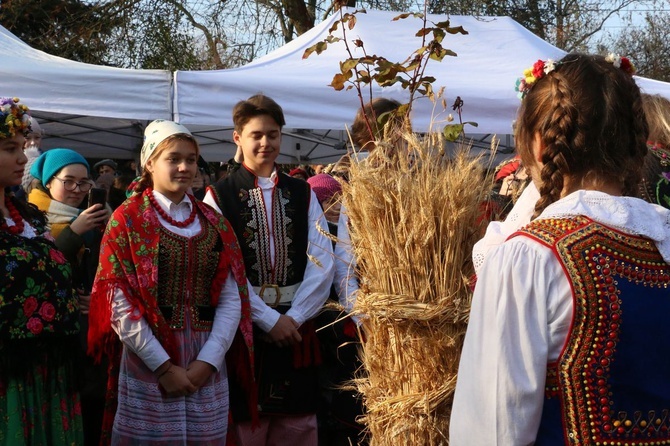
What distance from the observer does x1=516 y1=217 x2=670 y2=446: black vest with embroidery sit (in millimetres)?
1429

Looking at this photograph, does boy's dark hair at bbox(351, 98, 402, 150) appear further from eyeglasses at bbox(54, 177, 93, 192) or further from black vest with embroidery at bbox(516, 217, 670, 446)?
eyeglasses at bbox(54, 177, 93, 192)

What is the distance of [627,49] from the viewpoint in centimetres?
2086

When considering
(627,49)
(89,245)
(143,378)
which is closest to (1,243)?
(143,378)

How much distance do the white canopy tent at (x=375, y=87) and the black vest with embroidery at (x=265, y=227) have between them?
920mm

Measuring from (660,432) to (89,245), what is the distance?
2.75 meters

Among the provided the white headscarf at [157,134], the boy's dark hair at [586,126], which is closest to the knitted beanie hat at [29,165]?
the white headscarf at [157,134]

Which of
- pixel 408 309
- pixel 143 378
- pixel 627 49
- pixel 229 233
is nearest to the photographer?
pixel 408 309

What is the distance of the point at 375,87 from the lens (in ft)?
16.5

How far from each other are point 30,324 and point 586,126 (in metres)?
1.97

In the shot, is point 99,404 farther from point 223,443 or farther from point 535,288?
point 535,288

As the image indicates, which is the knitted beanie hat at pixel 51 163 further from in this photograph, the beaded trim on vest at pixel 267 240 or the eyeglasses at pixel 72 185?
the beaded trim on vest at pixel 267 240

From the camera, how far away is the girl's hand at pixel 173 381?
2.93 m

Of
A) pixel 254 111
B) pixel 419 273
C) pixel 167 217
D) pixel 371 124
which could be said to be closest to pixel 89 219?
pixel 167 217

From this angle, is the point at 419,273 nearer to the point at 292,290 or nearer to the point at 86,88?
the point at 292,290
